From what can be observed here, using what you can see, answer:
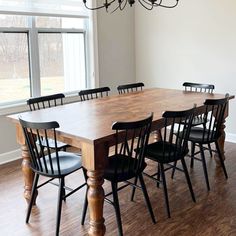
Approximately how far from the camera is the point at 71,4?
468cm

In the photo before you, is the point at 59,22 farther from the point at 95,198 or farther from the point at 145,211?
the point at 95,198

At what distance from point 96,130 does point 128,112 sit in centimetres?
64

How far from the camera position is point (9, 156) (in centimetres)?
426

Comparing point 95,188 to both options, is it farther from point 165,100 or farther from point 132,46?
point 132,46

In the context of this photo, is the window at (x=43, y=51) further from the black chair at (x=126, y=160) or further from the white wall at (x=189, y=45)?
the black chair at (x=126, y=160)

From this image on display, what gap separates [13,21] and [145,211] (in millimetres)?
2732

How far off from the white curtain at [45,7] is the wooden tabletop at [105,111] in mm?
1491

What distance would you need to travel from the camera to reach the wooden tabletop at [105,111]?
98.0 inches

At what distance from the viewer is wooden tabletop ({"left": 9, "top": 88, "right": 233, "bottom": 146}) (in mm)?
2488

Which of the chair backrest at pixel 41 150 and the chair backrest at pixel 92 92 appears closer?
the chair backrest at pixel 41 150

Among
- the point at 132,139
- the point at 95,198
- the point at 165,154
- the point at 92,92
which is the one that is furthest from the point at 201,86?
the point at 95,198

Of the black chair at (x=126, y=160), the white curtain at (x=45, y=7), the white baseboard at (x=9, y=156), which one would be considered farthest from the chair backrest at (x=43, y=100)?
the white curtain at (x=45, y=7)

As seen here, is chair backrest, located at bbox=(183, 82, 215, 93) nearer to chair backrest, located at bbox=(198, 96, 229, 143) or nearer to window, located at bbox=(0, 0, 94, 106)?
chair backrest, located at bbox=(198, 96, 229, 143)

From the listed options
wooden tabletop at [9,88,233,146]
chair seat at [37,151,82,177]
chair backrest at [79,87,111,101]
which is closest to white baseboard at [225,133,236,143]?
wooden tabletop at [9,88,233,146]
